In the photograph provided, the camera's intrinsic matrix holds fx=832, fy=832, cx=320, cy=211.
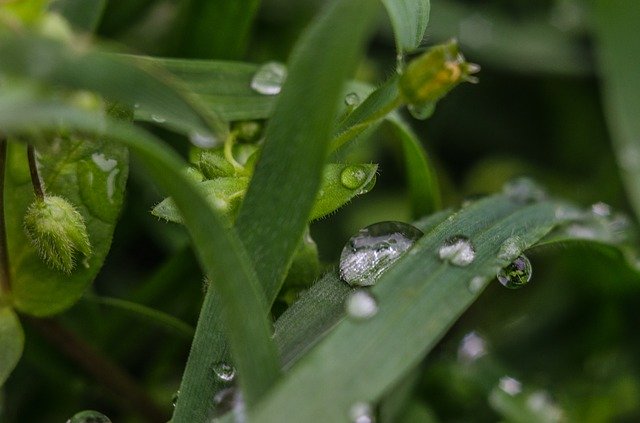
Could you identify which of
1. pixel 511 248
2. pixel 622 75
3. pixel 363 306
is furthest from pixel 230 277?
pixel 622 75

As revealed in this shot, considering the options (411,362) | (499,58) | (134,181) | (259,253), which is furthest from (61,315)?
(499,58)

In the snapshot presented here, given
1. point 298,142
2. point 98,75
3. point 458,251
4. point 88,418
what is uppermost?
point 98,75

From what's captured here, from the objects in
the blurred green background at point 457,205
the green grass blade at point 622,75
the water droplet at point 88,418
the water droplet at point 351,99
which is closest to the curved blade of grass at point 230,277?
the water droplet at point 88,418

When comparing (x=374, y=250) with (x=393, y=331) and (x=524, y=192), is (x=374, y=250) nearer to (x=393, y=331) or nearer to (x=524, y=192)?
(x=393, y=331)

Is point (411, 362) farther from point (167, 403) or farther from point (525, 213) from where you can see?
point (167, 403)

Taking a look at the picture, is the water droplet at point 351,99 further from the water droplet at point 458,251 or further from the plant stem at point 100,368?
the plant stem at point 100,368

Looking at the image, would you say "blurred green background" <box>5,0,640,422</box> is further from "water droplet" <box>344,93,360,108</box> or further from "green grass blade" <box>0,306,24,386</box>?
"water droplet" <box>344,93,360,108</box>
